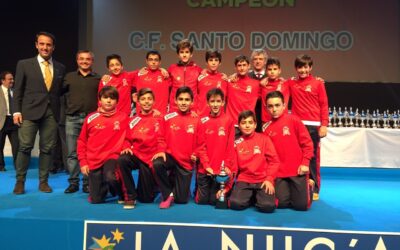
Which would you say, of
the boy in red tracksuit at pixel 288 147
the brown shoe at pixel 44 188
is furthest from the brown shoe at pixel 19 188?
the boy in red tracksuit at pixel 288 147

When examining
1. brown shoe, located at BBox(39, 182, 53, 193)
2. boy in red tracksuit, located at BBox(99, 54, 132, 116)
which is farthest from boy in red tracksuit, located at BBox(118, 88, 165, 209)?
brown shoe, located at BBox(39, 182, 53, 193)

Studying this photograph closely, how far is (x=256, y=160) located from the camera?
302 cm

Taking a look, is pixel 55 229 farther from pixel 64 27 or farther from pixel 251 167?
pixel 64 27

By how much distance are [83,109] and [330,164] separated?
340cm

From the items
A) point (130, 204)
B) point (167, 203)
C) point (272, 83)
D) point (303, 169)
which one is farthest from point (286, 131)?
point (130, 204)

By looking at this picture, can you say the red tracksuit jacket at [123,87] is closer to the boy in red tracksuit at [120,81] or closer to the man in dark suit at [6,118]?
the boy in red tracksuit at [120,81]

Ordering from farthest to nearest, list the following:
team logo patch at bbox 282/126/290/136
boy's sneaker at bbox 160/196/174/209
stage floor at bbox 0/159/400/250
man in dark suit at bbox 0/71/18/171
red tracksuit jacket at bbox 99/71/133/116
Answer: man in dark suit at bbox 0/71/18/171, red tracksuit jacket at bbox 99/71/133/116, team logo patch at bbox 282/126/290/136, boy's sneaker at bbox 160/196/174/209, stage floor at bbox 0/159/400/250

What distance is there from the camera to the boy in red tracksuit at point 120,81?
3.70 m

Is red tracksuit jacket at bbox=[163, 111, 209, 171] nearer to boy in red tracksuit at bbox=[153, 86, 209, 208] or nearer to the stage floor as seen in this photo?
boy in red tracksuit at bbox=[153, 86, 209, 208]

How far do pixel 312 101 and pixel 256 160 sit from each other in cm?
92

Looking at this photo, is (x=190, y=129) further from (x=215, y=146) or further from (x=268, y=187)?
(x=268, y=187)

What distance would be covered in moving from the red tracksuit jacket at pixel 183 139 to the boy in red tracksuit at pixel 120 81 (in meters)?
0.81

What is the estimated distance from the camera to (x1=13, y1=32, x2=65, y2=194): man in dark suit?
10.8 feet

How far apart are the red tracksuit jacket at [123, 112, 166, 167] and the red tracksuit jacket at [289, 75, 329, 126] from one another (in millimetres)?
1418
